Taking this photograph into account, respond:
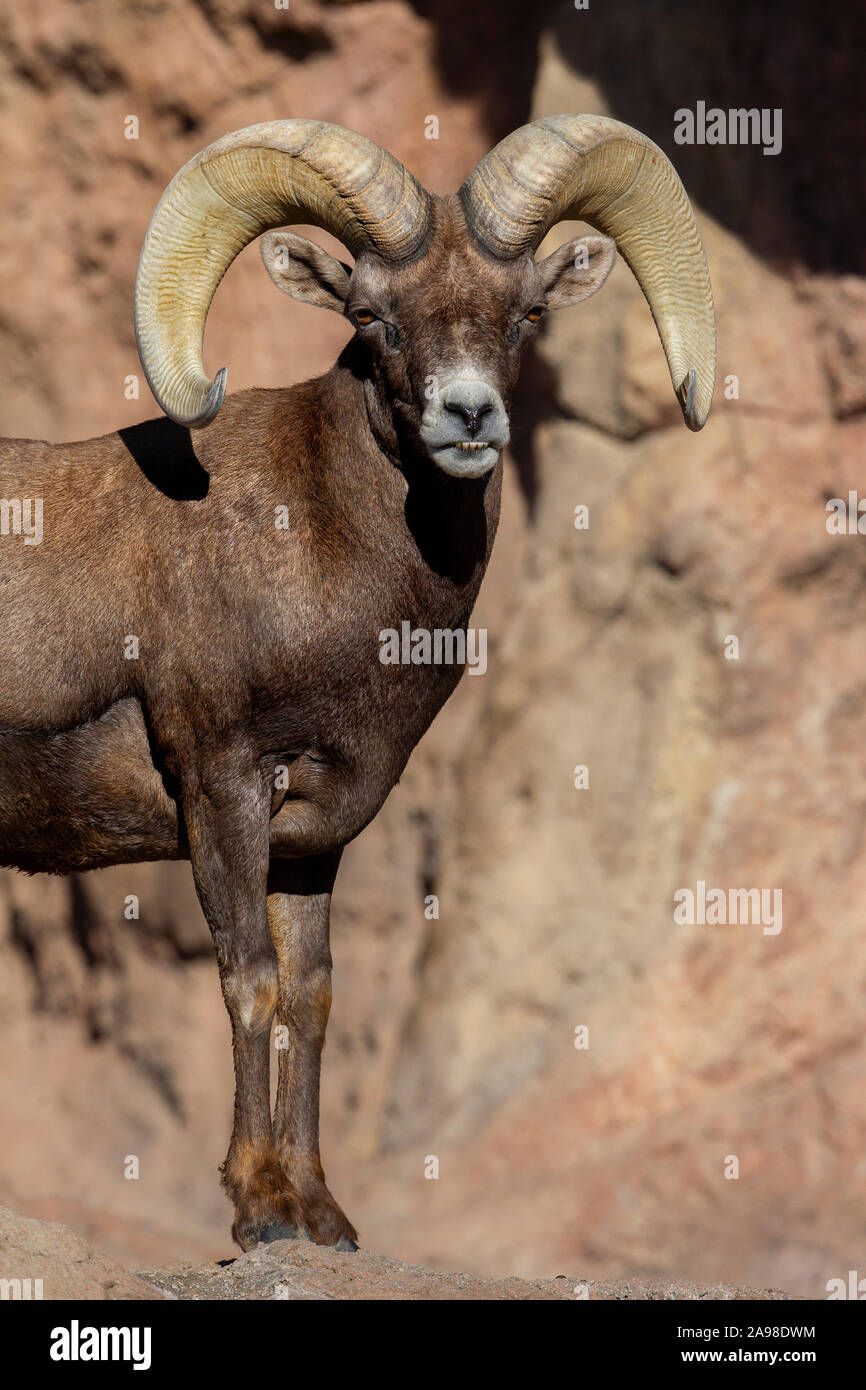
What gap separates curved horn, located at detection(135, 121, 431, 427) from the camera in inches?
333

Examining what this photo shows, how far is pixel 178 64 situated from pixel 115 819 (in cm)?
835

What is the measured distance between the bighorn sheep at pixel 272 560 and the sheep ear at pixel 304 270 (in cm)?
1

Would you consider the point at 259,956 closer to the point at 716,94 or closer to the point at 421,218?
the point at 421,218

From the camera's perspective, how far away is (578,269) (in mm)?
9234

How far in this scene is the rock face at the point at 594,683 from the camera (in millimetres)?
14281

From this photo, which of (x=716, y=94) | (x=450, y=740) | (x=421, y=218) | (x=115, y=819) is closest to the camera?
(x=421, y=218)

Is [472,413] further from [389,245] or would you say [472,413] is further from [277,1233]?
[277,1233]

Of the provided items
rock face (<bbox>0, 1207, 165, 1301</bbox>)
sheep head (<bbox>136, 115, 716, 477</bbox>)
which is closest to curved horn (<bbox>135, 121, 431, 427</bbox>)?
sheep head (<bbox>136, 115, 716, 477</bbox>)

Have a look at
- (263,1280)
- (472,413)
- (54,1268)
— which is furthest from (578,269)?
(54,1268)

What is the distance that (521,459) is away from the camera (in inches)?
616

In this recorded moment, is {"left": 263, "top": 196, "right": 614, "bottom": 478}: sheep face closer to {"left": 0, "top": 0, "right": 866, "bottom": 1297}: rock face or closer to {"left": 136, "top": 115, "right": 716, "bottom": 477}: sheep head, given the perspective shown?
{"left": 136, "top": 115, "right": 716, "bottom": 477}: sheep head

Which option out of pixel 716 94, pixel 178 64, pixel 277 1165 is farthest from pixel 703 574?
pixel 277 1165

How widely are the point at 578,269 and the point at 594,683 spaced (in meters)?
6.13

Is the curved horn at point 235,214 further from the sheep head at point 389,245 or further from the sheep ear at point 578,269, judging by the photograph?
the sheep ear at point 578,269
